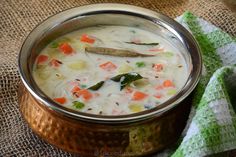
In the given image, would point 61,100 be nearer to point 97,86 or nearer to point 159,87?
point 97,86

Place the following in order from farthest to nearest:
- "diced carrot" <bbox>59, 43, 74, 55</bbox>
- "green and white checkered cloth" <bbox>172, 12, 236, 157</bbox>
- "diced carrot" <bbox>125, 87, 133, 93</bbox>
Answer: "diced carrot" <bbox>59, 43, 74, 55</bbox> < "diced carrot" <bbox>125, 87, 133, 93</bbox> < "green and white checkered cloth" <bbox>172, 12, 236, 157</bbox>

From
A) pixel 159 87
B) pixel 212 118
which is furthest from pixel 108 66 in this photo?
pixel 212 118

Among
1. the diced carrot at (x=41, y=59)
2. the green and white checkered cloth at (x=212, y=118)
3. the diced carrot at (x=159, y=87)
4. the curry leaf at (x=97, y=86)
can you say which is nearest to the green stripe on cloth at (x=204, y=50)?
the green and white checkered cloth at (x=212, y=118)

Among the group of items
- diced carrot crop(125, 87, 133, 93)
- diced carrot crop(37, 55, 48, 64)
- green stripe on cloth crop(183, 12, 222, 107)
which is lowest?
diced carrot crop(37, 55, 48, 64)

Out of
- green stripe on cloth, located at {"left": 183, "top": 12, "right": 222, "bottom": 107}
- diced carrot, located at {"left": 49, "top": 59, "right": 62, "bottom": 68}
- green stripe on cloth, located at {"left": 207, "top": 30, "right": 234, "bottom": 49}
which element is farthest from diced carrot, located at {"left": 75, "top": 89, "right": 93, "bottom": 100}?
green stripe on cloth, located at {"left": 207, "top": 30, "right": 234, "bottom": 49}

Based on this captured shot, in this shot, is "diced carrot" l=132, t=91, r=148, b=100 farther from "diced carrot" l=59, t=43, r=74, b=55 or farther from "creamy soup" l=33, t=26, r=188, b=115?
"diced carrot" l=59, t=43, r=74, b=55

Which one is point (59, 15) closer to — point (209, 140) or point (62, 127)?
point (62, 127)

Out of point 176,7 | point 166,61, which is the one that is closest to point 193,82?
point 166,61
